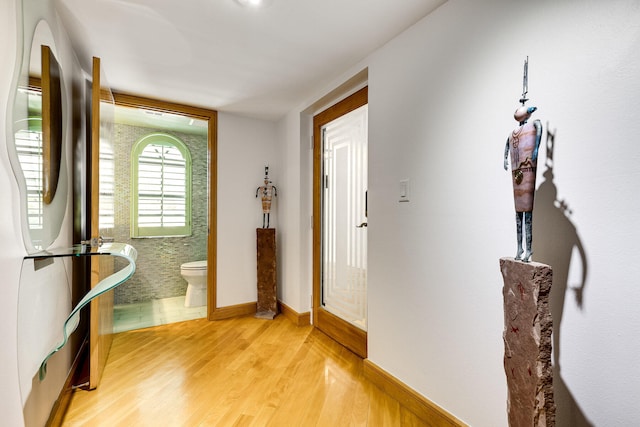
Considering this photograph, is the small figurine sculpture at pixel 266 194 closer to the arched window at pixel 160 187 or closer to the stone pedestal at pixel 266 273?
the stone pedestal at pixel 266 273

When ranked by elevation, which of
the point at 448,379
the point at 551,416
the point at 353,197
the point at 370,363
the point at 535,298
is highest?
the point at 353,197

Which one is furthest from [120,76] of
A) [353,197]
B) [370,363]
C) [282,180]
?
[370,363]

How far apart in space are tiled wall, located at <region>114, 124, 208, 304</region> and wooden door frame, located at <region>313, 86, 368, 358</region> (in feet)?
6.75

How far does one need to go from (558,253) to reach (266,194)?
2.77m

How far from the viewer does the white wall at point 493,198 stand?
99cm

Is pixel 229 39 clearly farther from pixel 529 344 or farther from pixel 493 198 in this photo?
pixel 529 344

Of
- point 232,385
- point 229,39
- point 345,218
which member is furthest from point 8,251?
point 345,218

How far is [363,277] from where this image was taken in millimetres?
2385

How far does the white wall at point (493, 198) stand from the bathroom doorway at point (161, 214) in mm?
2375

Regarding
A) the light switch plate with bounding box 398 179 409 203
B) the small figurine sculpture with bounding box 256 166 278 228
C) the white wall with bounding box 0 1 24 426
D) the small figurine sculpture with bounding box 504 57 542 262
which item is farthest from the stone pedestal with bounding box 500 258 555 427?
the small figurine sculpture with bounding box 256 166 278 228

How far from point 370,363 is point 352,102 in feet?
6.61

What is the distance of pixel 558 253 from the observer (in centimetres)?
114

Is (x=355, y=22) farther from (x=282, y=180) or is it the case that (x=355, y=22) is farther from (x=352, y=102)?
(x=282, y=180)

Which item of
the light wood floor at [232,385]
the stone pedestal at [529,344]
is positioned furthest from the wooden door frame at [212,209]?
the stone pedestal at [529,344]
